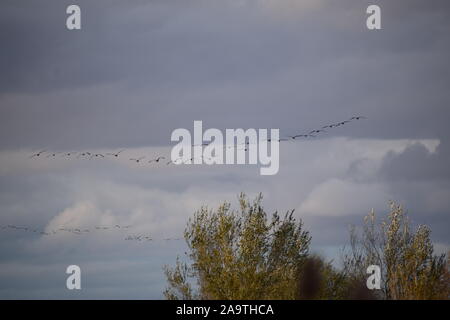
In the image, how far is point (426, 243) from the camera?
8681 centimetres

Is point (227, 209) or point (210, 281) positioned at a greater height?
point (227, 209)

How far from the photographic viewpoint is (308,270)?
300ft
